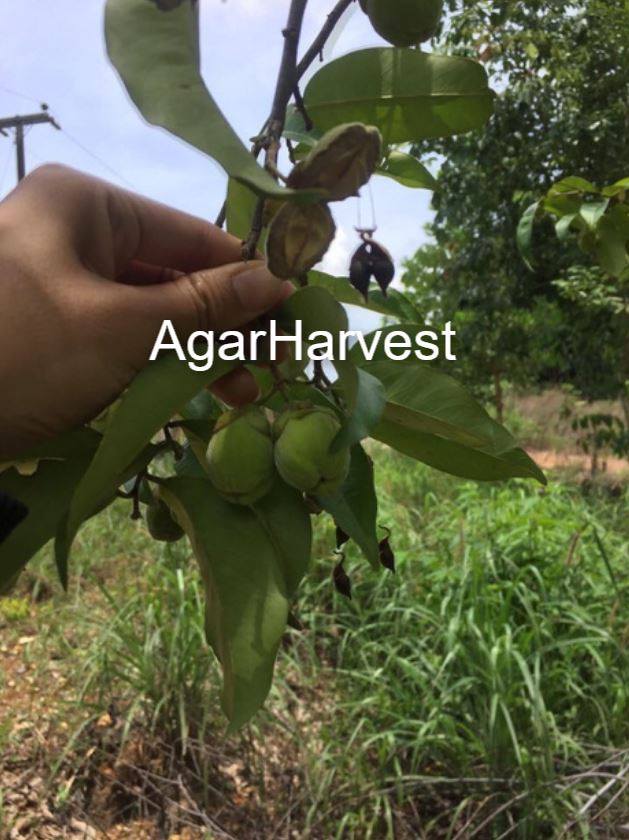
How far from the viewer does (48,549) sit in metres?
3.37

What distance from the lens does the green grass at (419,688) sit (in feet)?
6.33

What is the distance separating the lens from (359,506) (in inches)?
24.4

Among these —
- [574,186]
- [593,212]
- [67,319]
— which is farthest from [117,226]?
[574,186]

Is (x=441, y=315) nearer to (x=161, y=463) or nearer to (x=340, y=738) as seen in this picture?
(x=340, y=738)

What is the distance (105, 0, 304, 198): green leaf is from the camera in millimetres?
375

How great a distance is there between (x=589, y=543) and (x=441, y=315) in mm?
3967

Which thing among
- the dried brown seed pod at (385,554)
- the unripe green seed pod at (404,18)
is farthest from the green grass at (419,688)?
the unripe green seed pod at (404,18)

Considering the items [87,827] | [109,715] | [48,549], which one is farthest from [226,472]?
[48,549]

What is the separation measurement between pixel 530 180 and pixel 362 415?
5.22 metres

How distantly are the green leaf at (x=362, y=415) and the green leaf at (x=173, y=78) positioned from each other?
18 centimetres

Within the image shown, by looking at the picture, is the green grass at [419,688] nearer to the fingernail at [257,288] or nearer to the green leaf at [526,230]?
the green leaf at [526,230]

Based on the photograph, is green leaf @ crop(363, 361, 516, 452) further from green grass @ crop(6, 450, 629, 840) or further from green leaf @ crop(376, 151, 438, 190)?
green grass @ crop(6, 450, 629, 840)

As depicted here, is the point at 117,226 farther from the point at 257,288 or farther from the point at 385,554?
the point at 385,554

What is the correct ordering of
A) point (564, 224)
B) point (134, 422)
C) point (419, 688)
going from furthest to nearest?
point (419, 688) → point (564, 224) → point (134, 422)
